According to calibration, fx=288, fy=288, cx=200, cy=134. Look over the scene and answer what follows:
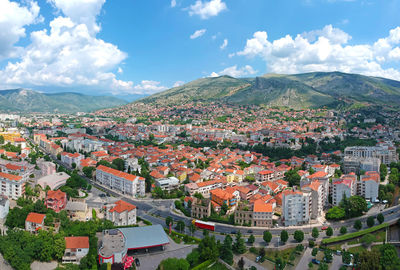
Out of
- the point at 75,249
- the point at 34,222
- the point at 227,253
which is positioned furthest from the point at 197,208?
the point at 34,222

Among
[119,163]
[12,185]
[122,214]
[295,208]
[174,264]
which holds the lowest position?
[174,264]

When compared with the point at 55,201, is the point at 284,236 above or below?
below

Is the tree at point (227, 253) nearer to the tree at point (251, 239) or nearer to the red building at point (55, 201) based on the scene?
the tree at point (251, 239)

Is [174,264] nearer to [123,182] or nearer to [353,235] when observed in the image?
[353,235]

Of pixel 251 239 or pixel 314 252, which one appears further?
pixel 251 239

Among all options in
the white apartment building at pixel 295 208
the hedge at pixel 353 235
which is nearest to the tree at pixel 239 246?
the white apartment building at pixel 295 208

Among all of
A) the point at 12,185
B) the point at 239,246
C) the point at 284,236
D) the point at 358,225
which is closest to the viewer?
the point at 239,246
